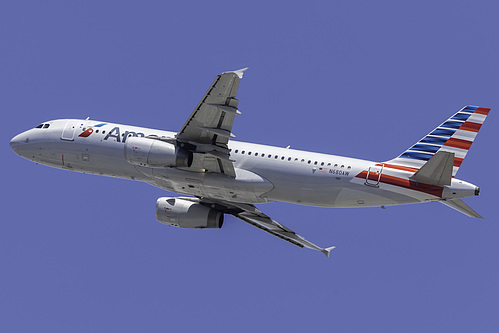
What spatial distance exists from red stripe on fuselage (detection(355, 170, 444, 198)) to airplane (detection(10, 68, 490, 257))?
0.17ft

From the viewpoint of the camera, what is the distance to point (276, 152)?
4575cm

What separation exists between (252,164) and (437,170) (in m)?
9.98

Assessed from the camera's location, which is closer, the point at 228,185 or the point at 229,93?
the point at 229,93

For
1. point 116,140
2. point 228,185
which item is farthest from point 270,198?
point 116,140

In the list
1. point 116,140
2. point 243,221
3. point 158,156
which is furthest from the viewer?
point 243,221

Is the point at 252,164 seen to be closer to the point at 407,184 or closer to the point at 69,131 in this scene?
the point at 407,184

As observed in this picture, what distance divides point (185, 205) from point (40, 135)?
377 inches

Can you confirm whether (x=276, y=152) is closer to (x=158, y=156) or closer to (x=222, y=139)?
(x=222, y=139)

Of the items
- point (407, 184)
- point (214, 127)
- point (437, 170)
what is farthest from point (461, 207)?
point (214, 127)

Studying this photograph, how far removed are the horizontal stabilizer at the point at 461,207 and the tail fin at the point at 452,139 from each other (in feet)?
7.61

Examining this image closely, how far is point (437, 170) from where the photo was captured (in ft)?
139

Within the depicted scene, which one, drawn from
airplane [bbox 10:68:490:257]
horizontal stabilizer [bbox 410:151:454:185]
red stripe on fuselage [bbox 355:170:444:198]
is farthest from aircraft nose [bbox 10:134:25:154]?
horizontal stabilizer [bbox 410:151:454:185]

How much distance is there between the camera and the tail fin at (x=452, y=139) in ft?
147

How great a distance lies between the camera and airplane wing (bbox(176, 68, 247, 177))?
40781 millimetres
